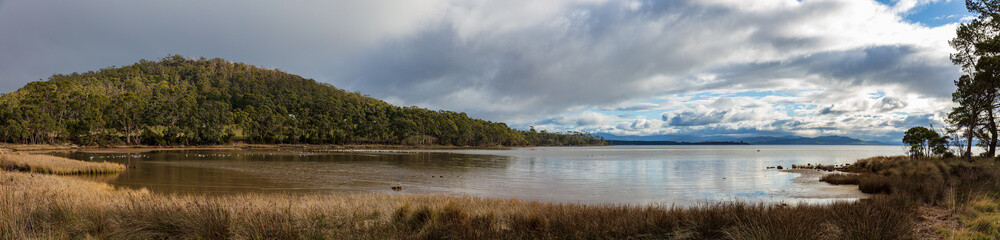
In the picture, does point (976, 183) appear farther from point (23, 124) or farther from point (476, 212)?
point (23, 124)

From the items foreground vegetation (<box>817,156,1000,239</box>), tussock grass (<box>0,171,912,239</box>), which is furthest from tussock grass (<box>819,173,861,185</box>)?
tussock grass (<box>0,171,912,239</box>)

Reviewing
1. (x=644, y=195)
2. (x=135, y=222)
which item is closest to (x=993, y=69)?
(x=644, y=195)

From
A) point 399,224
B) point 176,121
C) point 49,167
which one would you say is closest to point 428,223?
point 399,224

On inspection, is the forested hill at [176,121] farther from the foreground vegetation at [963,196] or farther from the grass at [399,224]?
the foreground vegetation at [963,196]

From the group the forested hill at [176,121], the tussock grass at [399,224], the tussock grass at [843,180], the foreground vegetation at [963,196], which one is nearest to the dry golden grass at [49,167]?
the tussock grass at [399,224]

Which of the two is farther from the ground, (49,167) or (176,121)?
(176,121)

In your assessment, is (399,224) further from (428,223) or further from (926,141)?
(926,141)

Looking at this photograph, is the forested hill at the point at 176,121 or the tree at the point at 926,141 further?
the forested hill at the point at 176,121

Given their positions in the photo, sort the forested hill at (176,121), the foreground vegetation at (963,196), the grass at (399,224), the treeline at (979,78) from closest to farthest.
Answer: the grass at (399,224) < the foreground vegetation at (963,196) < the treeline at (979,78) < the forested hill at (176,121)

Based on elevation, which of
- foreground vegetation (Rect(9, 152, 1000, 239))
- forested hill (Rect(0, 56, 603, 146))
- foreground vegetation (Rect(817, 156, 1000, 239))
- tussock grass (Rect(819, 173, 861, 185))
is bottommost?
tussock grass (Rect(819, 173, 861, 185))

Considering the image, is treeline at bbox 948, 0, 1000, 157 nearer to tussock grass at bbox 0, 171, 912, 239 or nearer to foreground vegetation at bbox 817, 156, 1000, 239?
foreground vegetation at bbox 817, 156, 1000, 239

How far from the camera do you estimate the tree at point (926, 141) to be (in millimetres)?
37469

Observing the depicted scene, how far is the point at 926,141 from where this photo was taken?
4125 centimetres

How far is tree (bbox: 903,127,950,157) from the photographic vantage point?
1475 inches
